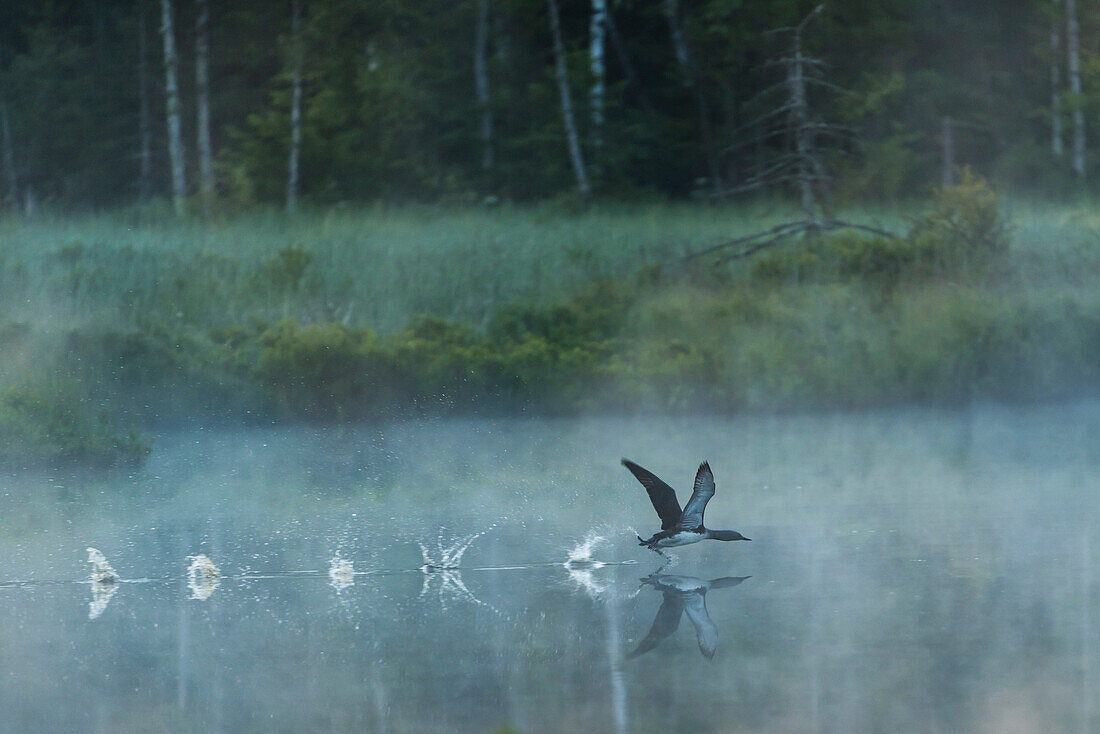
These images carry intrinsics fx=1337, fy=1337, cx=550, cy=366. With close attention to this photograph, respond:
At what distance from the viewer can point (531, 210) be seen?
17828 millimetres

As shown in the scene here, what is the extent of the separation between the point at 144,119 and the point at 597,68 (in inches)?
280

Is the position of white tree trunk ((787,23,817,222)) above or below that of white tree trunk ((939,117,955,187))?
below

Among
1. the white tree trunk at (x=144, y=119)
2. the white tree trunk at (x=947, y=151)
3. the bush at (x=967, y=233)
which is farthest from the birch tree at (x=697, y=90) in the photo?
the white tree trunk at (x=144, y=119)

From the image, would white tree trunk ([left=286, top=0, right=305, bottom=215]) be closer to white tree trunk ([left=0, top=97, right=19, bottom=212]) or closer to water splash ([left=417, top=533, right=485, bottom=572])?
white tree trunk ([left=0, top=97, right=19, bottom=212])

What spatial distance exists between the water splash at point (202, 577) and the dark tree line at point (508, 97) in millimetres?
11668

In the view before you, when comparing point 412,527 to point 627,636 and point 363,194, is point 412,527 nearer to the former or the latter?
point 627,636

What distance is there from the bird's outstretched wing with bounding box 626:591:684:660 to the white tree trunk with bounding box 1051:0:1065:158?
15.8m

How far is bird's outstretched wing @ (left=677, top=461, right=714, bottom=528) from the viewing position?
242 inches

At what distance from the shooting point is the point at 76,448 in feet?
29.9

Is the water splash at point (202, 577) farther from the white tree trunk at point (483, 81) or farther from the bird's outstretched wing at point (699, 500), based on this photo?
the white tree trunk at point (483, 81)

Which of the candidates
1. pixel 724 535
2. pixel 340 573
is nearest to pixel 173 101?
pixel 340 573

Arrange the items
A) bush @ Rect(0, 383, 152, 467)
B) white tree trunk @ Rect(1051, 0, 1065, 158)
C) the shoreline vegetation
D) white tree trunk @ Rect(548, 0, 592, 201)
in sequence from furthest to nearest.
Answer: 1. white tree trunk @ Rect(1051, 0, 1065, 158)
2. white tree trunk @ Rect(548, 0, 592, 201)
3. the shoreline vegetation
4. bush @ Rect(0, 383, 152, 467)

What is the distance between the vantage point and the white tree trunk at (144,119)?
20125 mm

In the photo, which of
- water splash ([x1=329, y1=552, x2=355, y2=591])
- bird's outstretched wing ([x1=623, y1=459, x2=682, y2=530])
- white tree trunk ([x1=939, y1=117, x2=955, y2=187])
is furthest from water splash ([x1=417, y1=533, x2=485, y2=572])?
white tree trunk ([x1=939, y1=117, x2=955, y2=187])
